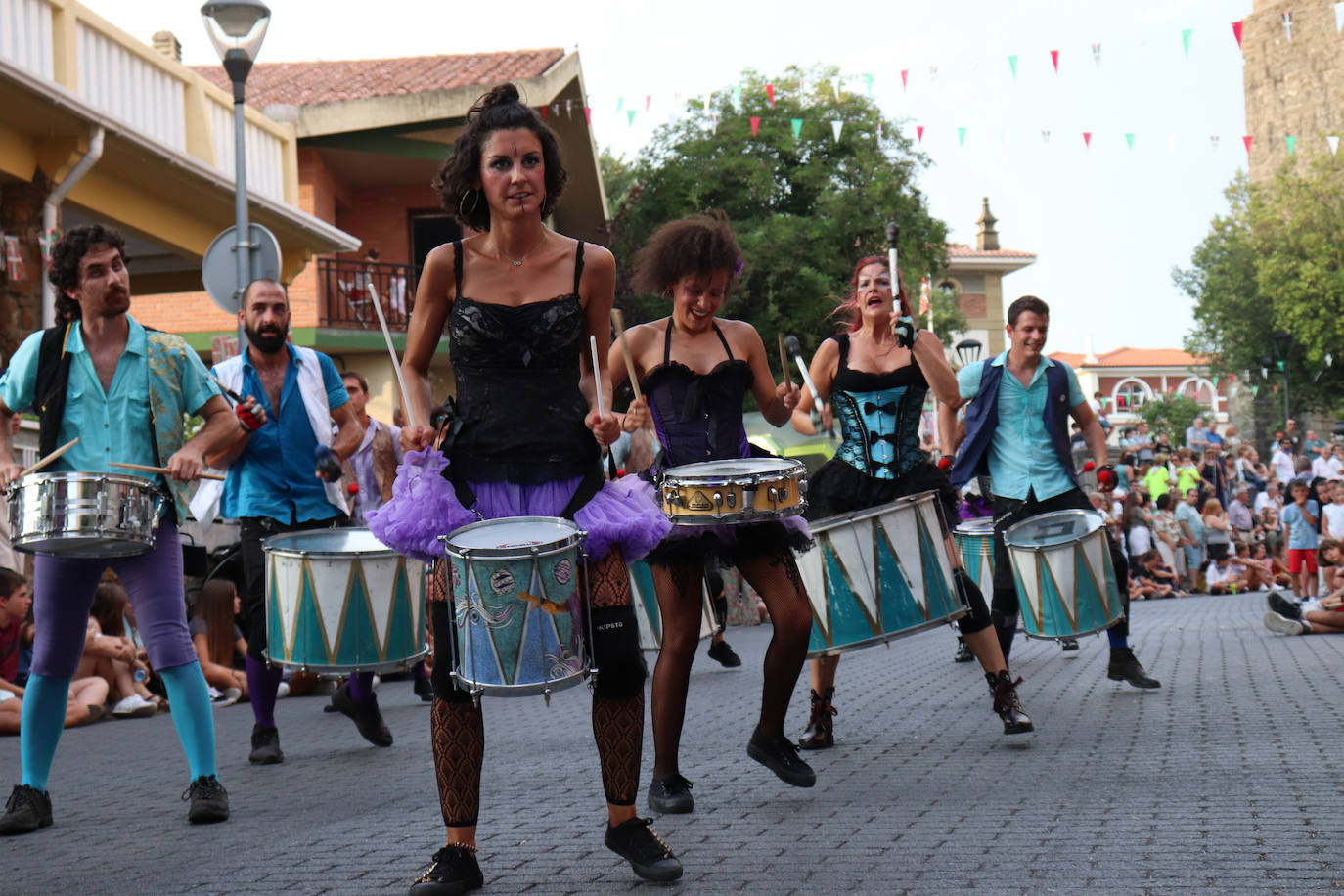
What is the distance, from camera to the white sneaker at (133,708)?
10.7 metres

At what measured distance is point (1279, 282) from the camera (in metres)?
57.1

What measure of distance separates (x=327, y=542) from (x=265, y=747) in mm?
1085

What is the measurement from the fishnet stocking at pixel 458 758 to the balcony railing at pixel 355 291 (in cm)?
2276

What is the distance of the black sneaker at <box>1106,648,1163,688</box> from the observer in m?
9.16

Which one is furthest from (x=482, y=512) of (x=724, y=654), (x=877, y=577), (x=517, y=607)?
(x=724, y=654)

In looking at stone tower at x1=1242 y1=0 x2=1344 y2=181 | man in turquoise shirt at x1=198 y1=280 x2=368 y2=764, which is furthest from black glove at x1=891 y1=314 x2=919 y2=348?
stone tower at x1=1242 y1=0 x2=1344 y2=181

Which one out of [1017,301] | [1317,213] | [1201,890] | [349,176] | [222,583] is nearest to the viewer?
[1201,890]

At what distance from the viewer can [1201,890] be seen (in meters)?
4.01

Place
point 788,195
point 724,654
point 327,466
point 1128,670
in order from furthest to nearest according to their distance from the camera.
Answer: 1. point 788,195
2. point 724,654
3. point 1128,670
4. point 327,466

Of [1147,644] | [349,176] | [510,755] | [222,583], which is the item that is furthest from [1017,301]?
[349,176]

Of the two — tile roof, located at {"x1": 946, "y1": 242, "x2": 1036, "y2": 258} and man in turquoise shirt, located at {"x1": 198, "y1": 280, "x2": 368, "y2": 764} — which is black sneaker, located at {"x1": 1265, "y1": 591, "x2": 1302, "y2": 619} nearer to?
man in turquoise shirt, located at {"x1": 198, "y1": 280, "x2": 368, "y2": 764}

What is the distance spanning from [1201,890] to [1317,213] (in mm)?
57922

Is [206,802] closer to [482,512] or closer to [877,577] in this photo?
[482,512]

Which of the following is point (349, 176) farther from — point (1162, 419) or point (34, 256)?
point (1162, 419)
